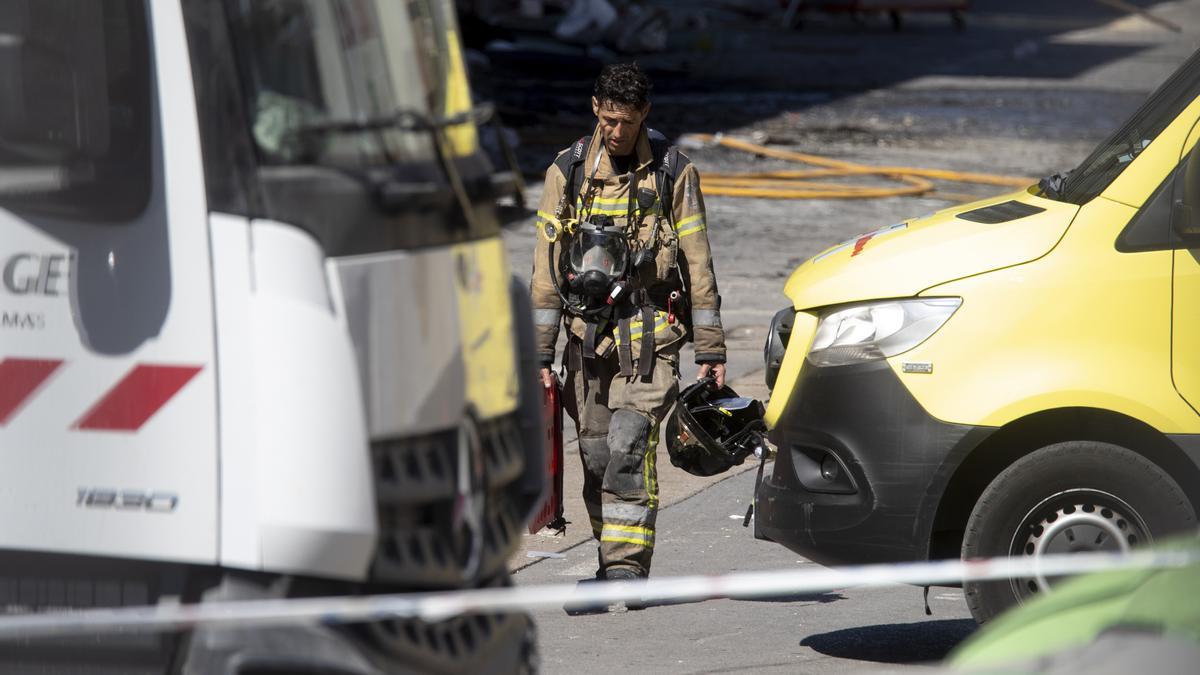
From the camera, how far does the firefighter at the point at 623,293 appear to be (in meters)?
6.71

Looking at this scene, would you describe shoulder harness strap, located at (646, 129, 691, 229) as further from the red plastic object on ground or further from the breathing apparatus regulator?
the red plastic object on ground

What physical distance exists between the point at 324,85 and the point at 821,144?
19.1 metres

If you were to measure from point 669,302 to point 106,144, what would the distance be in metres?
3.36

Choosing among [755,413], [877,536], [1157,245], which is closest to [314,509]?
[877,536]

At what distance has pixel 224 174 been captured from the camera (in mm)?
3789

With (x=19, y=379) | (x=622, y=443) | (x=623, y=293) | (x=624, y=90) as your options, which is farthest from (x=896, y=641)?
(x=19, y=379)

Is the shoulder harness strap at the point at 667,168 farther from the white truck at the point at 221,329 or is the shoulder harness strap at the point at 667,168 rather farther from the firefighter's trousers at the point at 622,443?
the white truck at the point at 221,329

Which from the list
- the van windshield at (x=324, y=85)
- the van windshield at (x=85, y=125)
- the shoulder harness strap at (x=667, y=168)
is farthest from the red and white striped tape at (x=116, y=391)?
the shoulder harness strap at (x=667, y=168)

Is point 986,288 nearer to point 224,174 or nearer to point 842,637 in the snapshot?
point 842,637

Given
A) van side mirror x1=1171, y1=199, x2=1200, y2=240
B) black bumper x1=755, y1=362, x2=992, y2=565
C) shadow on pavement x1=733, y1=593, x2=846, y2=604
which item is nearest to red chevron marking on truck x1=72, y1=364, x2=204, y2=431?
black bumper x1=755, y1=362, x2=992, y2=565

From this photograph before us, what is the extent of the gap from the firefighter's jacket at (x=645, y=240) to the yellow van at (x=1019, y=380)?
0.93 m

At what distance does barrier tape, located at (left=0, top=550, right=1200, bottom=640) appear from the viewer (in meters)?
3.26

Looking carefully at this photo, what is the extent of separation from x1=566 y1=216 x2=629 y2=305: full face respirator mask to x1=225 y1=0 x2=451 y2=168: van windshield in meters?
2.65

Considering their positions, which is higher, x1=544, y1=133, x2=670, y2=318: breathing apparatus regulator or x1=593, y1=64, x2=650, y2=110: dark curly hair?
x1=593, y1=64, x2=650, y2=110: dark curly hair
